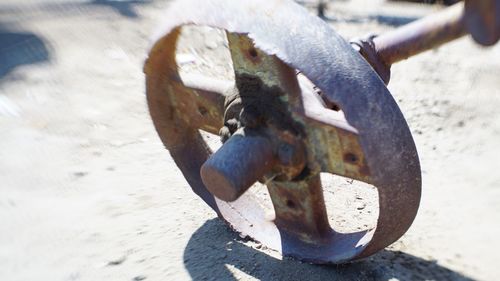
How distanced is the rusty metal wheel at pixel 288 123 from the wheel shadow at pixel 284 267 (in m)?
0.08

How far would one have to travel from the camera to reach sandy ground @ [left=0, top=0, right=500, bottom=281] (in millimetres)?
2469

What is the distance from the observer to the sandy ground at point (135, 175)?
247 cm

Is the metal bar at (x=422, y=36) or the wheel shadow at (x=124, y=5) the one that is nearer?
the metal bar at (x=422, y=36)

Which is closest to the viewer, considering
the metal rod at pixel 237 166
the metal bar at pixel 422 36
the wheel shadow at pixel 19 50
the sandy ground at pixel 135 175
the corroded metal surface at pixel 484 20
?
the corroded metal surface at pixel 484 20

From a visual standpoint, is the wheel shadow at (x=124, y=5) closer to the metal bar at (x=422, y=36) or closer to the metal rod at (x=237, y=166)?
the metal bar at (x=422, y=36)

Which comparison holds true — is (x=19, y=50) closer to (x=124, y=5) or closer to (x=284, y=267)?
(x=124, y=5)

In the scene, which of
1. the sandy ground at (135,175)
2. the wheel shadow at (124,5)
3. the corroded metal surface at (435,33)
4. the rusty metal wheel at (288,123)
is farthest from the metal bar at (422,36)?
the wheel shadow at (124,5)

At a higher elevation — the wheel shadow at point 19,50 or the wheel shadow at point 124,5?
the wheel shadow at point 124,5

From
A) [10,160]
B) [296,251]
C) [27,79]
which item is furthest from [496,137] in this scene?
[27,79]

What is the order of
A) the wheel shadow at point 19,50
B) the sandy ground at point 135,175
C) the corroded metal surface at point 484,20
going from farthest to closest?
1. the wheel shadow at point 19,50
2. the sandy ground at point 135,175
3. the corroded metal surface at point 484,20

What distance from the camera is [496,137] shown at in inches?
136

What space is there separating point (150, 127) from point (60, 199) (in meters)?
0.97

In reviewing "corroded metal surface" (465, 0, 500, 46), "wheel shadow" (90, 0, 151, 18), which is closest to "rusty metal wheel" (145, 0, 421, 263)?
"corroded metal surface" (465, 0, 500, 46)

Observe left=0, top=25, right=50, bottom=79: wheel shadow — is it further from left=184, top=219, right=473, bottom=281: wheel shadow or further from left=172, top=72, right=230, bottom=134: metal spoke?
left=184, top=219, right=473, bottom=281: wheel shadow
